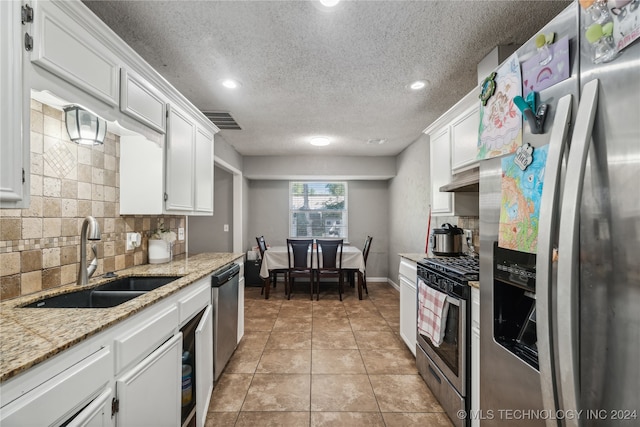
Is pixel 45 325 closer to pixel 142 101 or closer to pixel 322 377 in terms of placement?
pixel 142 101

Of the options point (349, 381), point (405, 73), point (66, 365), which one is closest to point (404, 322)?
point (349, 381)

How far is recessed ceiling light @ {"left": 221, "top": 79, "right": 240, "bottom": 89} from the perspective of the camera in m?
2.29

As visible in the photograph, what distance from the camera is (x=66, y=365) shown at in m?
0.84

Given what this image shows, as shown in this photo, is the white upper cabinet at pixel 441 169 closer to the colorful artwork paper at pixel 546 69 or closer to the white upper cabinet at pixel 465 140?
the white upper cabinet at pixel 465 140

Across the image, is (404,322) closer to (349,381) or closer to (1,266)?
(349,381)

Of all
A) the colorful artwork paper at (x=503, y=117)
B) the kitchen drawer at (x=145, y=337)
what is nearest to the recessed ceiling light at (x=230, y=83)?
the kitchen drawer at (x=145, y=337)

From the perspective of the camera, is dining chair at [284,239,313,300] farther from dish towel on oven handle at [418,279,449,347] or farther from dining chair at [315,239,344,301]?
dish towel on oven handle at [418,279,449,347]

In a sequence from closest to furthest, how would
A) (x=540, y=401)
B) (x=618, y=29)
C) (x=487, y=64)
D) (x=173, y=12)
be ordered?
(x=618, y=29) → (x=540, y=401) → (x=173, y=12) → (x=487, y=64)

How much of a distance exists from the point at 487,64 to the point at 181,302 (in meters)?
2.53

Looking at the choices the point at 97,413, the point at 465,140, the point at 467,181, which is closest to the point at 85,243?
the point at 97,413

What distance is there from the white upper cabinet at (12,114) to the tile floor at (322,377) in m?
1.68

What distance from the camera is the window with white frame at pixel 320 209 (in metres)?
5.73

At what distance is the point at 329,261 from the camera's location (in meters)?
4.29

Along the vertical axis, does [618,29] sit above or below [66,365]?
above
